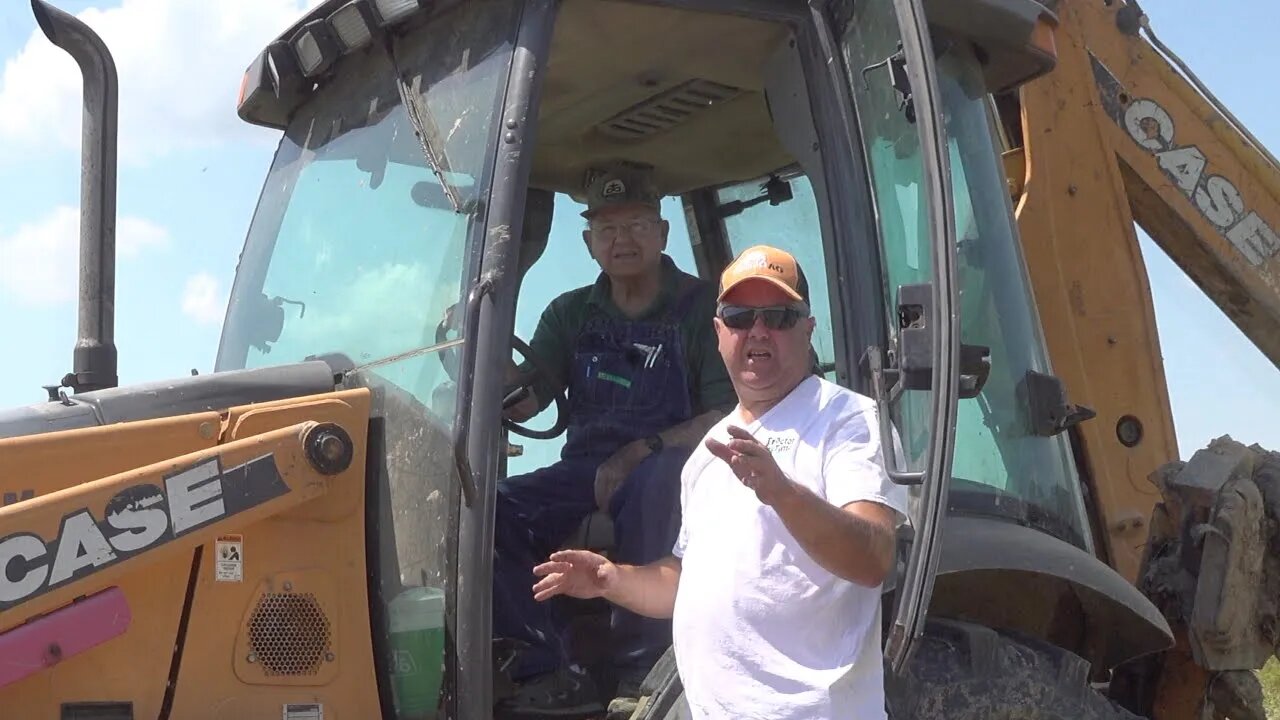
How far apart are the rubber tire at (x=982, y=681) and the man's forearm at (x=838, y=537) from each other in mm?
688

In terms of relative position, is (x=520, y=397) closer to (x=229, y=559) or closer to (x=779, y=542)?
(x=229, y=559)

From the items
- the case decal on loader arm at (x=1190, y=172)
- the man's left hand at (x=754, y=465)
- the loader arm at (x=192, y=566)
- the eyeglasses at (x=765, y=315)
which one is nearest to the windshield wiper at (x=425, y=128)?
the loader arm at (x=192, y=566)

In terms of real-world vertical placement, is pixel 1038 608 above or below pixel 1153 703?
above

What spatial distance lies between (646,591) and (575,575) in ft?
0.56

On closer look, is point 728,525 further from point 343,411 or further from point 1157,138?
point 1157,138

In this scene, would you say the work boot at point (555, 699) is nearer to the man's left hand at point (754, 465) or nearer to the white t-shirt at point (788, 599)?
the white t-shirt at point (788, 599)

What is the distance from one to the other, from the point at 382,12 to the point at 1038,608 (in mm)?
2159

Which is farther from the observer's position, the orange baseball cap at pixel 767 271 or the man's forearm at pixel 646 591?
the man's forearm at pixel 646 591

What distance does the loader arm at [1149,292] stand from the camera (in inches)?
163

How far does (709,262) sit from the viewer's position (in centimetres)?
512

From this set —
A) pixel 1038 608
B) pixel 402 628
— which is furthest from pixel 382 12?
pixel 1038 608

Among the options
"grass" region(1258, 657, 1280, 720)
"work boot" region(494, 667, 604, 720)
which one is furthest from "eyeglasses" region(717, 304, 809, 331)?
"grass" region(1258, 657, 1280, 720)

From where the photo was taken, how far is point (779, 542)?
265 centimetres

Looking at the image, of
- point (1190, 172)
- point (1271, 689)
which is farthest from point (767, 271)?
point (1271, 689)
